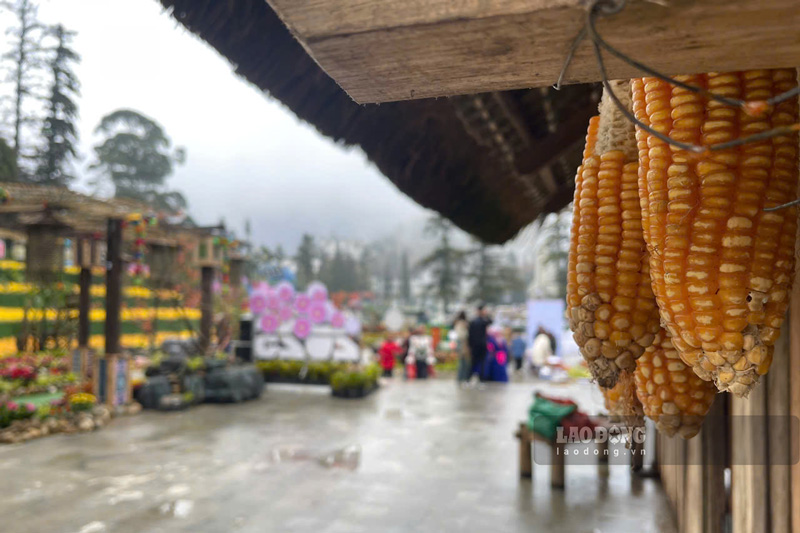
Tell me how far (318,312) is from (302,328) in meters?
0.50

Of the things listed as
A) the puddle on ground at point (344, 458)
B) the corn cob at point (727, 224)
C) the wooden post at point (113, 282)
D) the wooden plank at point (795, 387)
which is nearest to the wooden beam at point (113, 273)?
the wooden post at point (113, 282)

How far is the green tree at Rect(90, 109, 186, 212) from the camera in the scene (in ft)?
156

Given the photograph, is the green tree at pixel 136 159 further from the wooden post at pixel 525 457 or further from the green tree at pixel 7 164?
the wooden post at pixel 525 457

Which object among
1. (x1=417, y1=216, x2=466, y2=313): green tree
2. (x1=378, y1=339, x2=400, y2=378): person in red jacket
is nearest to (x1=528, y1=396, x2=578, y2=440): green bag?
(x1=378, y1=339, x2=400, y2=378): person in red jacket

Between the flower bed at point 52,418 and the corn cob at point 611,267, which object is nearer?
the corn cob at point 611,267

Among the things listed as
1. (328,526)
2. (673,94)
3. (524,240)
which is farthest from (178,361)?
(673,94)

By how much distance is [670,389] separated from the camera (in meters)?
1.15

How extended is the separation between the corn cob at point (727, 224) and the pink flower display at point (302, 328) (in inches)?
476

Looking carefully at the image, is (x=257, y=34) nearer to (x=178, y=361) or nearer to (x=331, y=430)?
(x=331, y=430)

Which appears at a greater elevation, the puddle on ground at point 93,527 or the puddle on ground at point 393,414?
the puddle on ground at point 93,527

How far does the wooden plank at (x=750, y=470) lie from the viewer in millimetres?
1745

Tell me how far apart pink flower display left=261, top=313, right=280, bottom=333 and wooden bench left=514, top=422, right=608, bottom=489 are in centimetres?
824

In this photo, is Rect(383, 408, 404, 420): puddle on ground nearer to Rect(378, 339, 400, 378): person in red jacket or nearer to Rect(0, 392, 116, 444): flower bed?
Rect(0, 392, 116, 444): flower bed

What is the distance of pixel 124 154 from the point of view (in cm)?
4812
